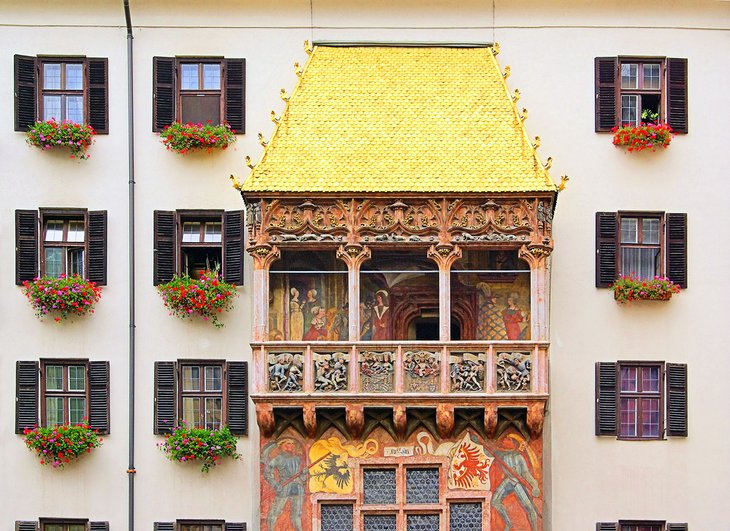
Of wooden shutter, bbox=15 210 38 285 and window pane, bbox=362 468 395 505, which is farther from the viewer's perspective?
wooden shutter, bbox=15 210 38 285

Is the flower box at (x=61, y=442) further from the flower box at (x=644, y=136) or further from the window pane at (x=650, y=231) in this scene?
the flower box at (x=644, y=136)

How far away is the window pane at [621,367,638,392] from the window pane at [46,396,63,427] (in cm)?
1062

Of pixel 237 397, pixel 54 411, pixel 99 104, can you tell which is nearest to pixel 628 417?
pixel 237 397

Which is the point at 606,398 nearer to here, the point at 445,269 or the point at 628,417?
the point at 628,417

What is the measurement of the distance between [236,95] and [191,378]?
5482mm

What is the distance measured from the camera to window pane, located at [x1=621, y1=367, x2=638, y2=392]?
25.1 metres

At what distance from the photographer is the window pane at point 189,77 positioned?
2583 centimetres

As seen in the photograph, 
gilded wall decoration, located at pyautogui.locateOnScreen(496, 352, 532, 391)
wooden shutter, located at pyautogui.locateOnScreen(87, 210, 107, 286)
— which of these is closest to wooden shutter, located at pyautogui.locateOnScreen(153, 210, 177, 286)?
wooden shutter, located at pyautogui.locateOnScreen(87, 210, 107, 286)

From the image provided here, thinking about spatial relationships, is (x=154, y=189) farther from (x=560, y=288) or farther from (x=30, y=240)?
(x=560, y=288)

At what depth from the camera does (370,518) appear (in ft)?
79.6

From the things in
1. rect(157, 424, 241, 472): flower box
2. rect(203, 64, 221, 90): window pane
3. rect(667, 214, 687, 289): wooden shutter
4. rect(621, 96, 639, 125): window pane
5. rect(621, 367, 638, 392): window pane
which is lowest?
rect(157, 424, 241, 472): flower box

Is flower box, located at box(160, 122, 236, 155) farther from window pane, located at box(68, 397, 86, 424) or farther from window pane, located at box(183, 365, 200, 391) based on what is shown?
window pane, located at box(68, 397, 86, 424)

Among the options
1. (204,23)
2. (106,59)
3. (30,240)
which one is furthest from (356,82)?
(30,240)

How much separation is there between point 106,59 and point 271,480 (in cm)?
870
